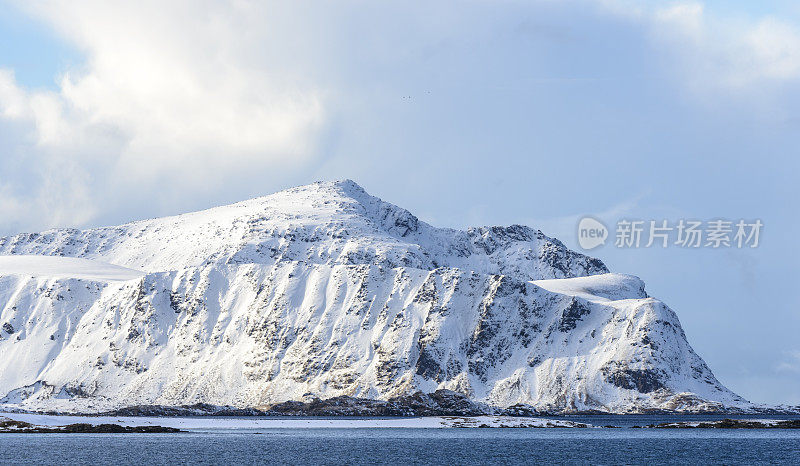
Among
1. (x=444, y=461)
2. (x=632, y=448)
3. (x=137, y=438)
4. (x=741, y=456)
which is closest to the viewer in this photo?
(x=444, y=461)

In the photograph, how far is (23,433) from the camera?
193000mm

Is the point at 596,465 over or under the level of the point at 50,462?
over

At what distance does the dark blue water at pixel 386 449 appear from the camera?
465 ft

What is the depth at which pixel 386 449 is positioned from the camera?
16375 cm

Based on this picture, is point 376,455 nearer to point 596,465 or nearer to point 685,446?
point 596,465

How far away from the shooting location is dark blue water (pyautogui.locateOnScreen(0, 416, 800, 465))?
14188 centimetres

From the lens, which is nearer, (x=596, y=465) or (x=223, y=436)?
(x=596, y=465)

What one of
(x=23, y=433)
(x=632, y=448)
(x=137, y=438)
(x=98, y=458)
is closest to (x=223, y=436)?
(x=137, y=438)

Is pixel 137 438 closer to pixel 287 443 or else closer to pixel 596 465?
pixel 287 443

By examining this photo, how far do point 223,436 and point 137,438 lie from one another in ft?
50.0

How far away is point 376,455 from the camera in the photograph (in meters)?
151

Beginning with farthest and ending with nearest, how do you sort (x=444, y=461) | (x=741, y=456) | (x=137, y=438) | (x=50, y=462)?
(x=137, y=438)
(x=741, y=456)
(x=444, y=461)
(x=50, y=462)

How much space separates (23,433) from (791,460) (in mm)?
132240

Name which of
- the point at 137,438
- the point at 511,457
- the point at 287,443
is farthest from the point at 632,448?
the point at 137,438
